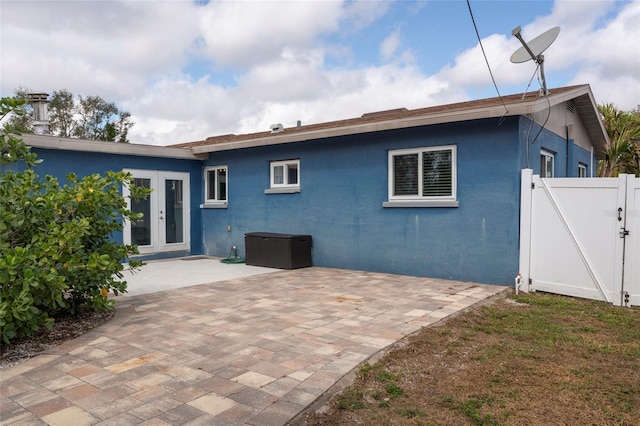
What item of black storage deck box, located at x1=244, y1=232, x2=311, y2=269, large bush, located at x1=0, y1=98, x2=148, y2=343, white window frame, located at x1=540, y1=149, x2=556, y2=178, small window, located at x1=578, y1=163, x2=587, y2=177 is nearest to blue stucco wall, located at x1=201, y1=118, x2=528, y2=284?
black storage deck box, located at x1=244, y1=232, x2=311, y2=269

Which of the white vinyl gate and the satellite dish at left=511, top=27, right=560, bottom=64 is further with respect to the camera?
the satellite dish at left=511, top=27, right=560, bottom=64

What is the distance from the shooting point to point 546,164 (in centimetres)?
838

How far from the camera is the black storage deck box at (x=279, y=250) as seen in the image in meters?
8.92

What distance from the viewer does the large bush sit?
379 centimetres

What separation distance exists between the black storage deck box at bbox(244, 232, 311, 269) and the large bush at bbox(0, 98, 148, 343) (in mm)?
4014

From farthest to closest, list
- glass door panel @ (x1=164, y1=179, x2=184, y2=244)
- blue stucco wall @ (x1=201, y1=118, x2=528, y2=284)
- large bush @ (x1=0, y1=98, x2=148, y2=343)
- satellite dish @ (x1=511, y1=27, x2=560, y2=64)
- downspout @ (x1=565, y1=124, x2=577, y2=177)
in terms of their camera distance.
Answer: glass door panel @ (x1=164, y1=179, x2=184, y2=244)
downspout @ (x1=565, y1=124, x2=577, y2=177)
blue stucco wall @ (x1=201, y1=118, x2=528, y2=284)
satellite dish @ (x1=511, y1=27, x2=560, y2=64)
large bush @ (x1=0, y1=98, x2=148, y2=343)

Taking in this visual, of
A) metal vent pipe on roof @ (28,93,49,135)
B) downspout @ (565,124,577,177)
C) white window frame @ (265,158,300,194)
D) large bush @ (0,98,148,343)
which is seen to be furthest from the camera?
metal vent pipe on roof @ (28,93,49,135)

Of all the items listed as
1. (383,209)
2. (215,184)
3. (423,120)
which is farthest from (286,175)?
(423,120)

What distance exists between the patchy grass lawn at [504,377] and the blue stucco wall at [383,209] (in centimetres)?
228

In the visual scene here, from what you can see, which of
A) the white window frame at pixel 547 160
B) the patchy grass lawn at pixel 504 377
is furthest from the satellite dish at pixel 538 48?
the patchy grass lawn at pixel 504 377

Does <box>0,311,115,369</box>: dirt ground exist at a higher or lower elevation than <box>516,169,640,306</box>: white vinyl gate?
lower

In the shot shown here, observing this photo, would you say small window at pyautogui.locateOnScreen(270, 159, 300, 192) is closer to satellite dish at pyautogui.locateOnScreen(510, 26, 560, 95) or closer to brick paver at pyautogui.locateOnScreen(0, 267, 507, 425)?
brick paver at pyautogui.locateOnScreen(0, 267, 507, 425)

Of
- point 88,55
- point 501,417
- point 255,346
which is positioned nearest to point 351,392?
point 501,417

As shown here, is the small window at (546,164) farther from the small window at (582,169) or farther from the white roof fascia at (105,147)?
the white roof fascia at (105,147)
